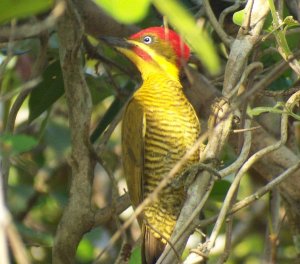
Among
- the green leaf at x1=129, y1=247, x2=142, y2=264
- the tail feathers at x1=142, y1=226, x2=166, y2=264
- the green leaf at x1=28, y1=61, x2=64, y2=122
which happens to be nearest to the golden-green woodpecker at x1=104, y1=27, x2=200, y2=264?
the tail feathers at x1=142, y1=226, x2=166, y2=264

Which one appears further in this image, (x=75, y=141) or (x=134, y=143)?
(x=134, y=143)

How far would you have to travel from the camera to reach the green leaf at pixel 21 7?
1080mm

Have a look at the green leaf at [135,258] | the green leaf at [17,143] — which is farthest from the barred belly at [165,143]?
the green leaf at [17,143]

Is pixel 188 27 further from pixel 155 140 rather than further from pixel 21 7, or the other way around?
pixel 155 140

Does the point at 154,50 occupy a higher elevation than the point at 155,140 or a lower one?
higher

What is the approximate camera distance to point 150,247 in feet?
9.39

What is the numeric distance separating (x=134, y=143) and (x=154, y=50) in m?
0.45

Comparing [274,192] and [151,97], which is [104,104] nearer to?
[151,97]

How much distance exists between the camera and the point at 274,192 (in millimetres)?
2957

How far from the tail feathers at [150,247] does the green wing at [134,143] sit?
157 millimetres

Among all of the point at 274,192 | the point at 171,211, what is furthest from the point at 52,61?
the point at 274,192

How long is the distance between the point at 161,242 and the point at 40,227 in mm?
1037

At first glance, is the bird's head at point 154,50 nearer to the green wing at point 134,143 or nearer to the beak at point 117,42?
the beak at point 117,42

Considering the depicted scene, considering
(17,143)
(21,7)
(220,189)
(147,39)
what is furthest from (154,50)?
(21,7)
